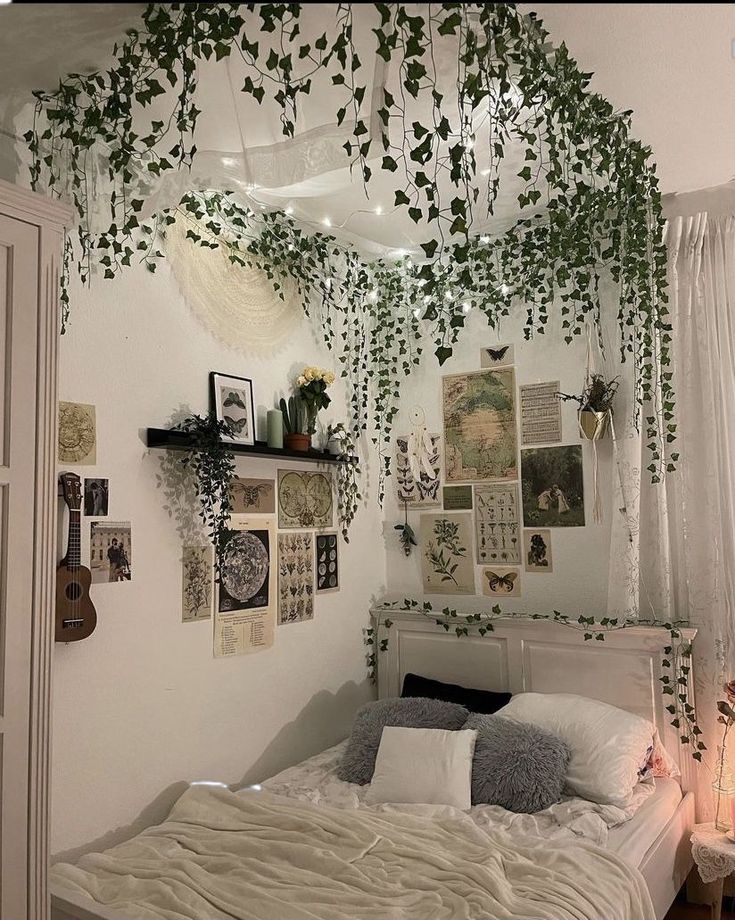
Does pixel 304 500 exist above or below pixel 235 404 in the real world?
below

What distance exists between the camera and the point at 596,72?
85.7 inches

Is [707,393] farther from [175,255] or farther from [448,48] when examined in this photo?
[175,255]

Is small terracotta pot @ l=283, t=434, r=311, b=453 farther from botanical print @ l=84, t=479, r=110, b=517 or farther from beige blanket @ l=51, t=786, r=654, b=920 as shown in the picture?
beige blanket @ l=51, t=786, r=654, b=920

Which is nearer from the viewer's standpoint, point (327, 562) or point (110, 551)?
point (110, 551)

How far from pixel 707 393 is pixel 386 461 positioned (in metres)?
1.49

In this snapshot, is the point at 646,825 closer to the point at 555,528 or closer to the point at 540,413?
the point at 555,528

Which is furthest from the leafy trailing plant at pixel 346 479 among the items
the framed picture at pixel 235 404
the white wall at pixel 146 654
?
the framed picture at pixel 235 404

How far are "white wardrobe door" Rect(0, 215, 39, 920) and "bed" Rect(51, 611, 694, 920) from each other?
43 centimetres

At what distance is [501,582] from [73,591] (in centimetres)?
201

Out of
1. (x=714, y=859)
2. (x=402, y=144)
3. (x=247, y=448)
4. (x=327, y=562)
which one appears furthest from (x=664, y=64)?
(x=714, y=859)

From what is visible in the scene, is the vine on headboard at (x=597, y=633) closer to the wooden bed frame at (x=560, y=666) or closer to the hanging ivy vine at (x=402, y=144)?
the wooden bed frame at (x=560, y=666)

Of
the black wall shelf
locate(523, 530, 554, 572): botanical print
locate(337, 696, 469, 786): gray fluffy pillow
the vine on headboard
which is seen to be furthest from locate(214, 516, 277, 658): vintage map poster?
locate(523, 530, 554, 572): botanical print

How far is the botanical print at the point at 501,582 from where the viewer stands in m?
3.45

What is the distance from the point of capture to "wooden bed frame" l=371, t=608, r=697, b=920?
107 inches
